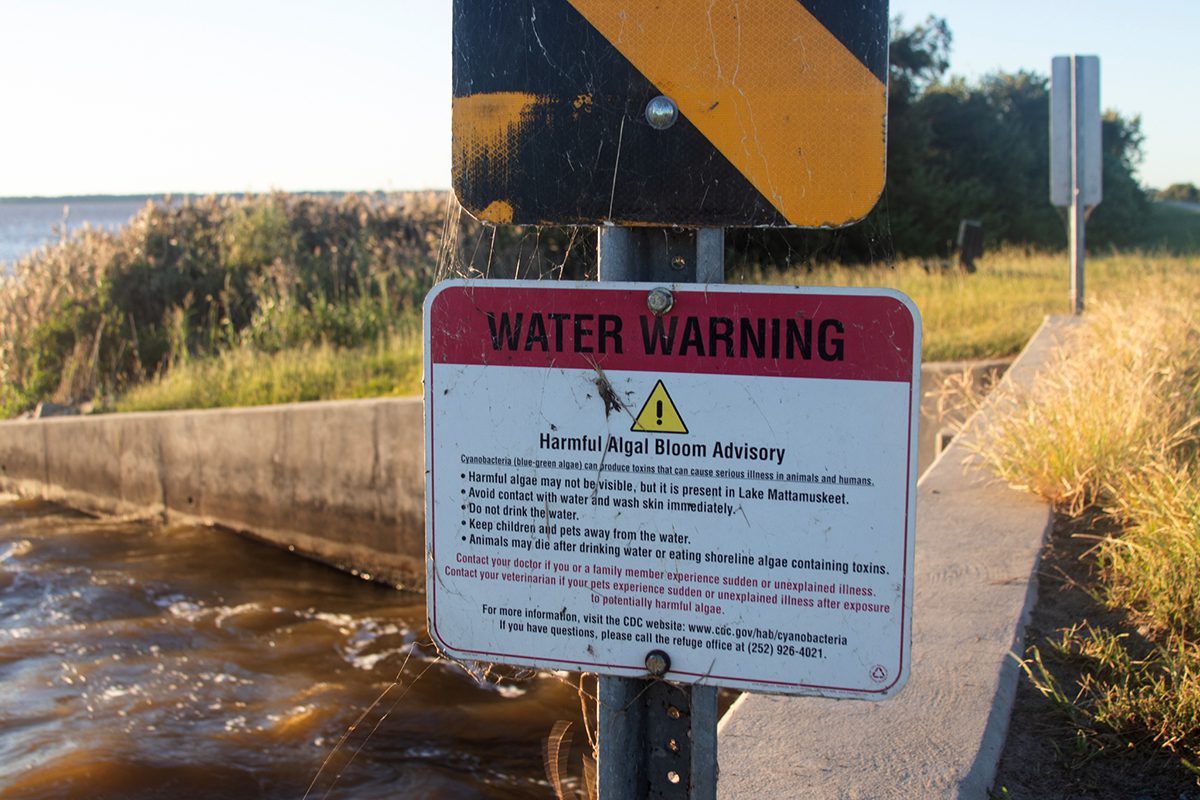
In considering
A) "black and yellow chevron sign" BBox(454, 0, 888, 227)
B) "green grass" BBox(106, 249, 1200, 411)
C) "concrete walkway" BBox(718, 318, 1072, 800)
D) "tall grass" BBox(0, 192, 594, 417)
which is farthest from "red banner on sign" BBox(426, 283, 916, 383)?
"tall grass" BBox(0, 192, 594, 417)

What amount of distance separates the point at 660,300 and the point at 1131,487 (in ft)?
11.6

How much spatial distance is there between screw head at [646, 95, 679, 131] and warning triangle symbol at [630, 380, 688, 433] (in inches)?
16.5

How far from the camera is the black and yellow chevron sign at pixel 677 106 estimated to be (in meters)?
1.78

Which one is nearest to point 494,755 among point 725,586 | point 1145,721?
point 1145,721

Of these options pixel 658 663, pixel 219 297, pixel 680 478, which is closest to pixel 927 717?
pixel 658 663

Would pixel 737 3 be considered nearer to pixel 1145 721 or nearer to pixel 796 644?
pixel 796 644

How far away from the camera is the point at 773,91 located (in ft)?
5.89

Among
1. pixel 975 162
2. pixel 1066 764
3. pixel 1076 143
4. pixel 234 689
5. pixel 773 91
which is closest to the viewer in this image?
pixel 773 91

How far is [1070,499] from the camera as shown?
522 cm

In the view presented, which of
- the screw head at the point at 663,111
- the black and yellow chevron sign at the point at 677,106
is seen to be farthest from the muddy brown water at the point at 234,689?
the screw head at the point at 663,111

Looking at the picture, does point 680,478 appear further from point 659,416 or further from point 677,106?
point 677,106

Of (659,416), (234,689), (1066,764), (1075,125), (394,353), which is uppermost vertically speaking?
(1075,125)

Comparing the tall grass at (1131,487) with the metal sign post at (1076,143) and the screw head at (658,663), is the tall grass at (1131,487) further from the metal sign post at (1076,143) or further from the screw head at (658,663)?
the metal sign post at (1076,143)

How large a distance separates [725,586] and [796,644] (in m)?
0.15
